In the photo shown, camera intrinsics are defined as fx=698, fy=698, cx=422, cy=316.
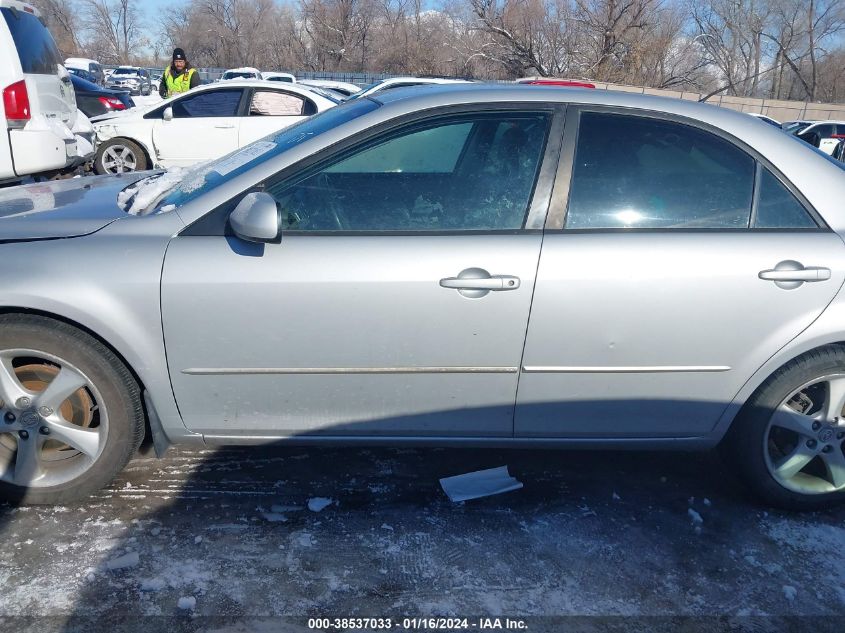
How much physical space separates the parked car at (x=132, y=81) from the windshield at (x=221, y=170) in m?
26.7

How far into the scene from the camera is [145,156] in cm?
938

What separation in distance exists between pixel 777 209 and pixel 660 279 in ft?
1.92

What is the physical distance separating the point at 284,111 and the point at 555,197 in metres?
7.40

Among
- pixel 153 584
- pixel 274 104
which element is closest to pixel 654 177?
pixel 153 584

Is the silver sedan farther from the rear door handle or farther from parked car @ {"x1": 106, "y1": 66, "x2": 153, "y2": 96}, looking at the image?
parked car @ {"x1": 106, "y1": 66, "x2": 153, "y2": 96}

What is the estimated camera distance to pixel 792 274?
2605 mm

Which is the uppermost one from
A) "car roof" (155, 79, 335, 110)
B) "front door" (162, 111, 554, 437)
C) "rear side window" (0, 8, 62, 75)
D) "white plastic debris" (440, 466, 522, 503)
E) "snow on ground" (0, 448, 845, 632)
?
"rear side window" (0, 8, 62, 75)

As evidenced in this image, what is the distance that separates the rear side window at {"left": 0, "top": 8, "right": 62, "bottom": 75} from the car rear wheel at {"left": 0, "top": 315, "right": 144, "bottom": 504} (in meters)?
4.24

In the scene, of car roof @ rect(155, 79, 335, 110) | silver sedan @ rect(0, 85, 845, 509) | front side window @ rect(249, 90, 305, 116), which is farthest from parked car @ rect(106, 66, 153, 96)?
silver sedan @ rect(0, 85, 845, 509)

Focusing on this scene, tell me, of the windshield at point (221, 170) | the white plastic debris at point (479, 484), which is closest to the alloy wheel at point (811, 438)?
the white plastic debris at point (479, 484)

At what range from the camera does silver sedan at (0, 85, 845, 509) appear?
252cm

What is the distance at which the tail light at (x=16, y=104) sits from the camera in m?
5.50

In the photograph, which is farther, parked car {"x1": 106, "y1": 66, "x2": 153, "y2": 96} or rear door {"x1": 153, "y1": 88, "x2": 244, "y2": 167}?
parked car {"x1": 106, "y1": 66, "x2": 153, "y2": 96}

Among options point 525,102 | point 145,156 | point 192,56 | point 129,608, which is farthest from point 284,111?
point 192,56
